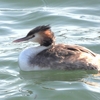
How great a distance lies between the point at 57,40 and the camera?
11.6 metres

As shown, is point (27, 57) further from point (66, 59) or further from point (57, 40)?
point (57, 40)

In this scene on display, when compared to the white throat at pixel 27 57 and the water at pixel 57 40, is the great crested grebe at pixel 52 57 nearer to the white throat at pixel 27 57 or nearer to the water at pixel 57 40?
the white throat at pixel 27 57

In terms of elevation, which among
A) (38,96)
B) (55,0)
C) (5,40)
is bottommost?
(38,96)

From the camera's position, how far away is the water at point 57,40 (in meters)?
8.49

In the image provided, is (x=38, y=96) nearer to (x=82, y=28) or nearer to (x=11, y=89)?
(x=11, y=89)

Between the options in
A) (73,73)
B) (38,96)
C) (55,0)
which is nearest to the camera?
(38,96)

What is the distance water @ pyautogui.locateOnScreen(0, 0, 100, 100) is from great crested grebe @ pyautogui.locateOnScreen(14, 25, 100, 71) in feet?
0.42

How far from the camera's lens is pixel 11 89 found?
28.6 ft

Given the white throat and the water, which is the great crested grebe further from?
the water

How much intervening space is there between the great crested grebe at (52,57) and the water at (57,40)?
129 mm

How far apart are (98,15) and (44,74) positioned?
173 inches

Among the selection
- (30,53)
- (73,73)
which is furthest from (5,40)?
(73,73)

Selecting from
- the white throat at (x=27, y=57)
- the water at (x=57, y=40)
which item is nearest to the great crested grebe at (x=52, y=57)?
the white throat at (x=27, y=57)

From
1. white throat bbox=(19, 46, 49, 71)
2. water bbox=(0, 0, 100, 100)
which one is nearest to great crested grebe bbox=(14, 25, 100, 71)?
white throat bbox=(19, 46, 49, 71)
